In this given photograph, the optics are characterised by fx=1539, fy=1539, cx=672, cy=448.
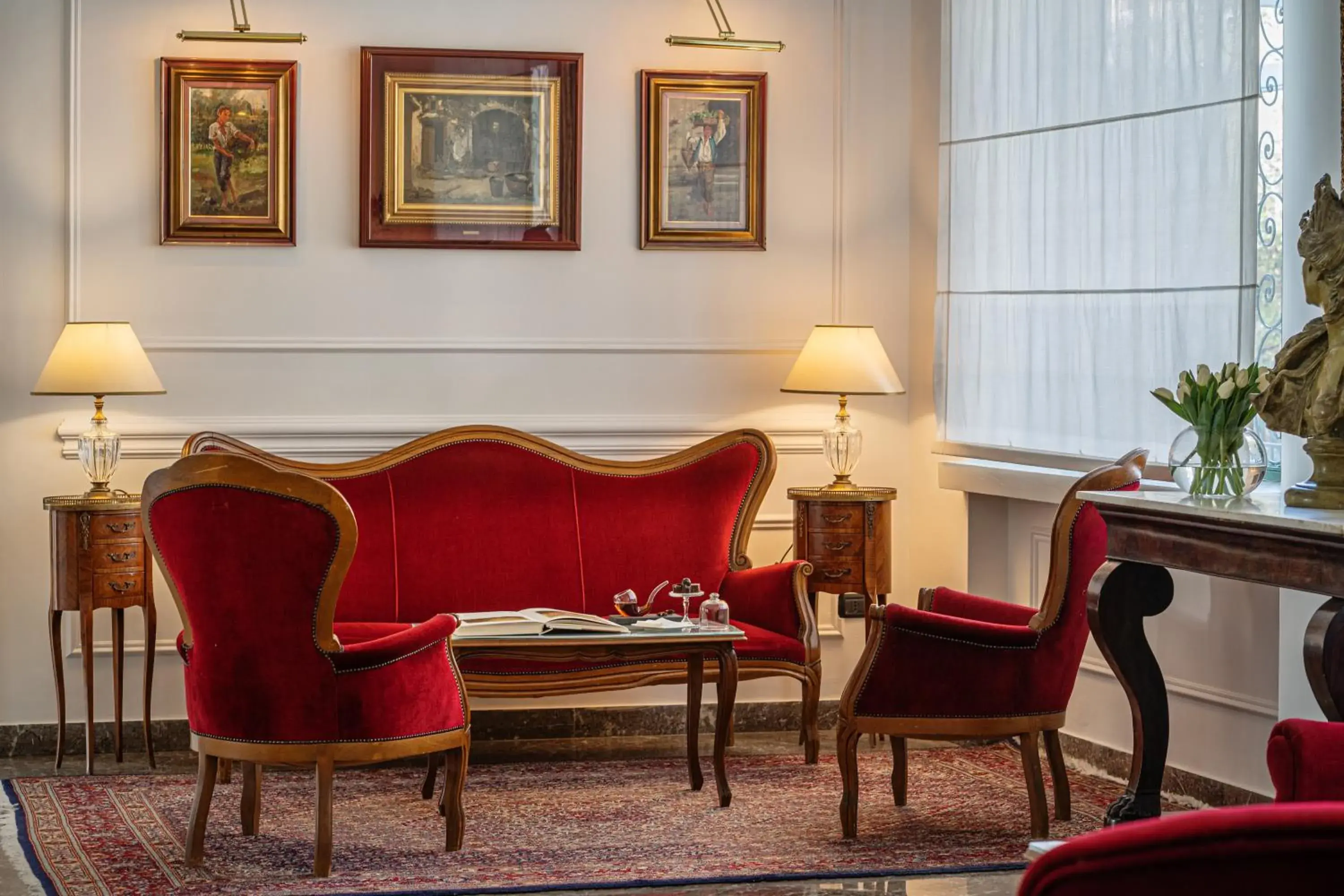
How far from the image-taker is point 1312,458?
3529 mm

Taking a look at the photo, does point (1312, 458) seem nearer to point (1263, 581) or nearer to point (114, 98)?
point (1263, 581)

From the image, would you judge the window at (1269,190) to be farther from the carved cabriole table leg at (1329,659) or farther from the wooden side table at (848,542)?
the wooden side table at (848,542)

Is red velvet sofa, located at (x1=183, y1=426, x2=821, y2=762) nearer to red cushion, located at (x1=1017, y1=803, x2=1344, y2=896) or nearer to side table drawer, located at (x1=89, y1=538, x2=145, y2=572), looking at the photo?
side table drawer, located at (x1=89, y1=538, x2=145, y2=572)

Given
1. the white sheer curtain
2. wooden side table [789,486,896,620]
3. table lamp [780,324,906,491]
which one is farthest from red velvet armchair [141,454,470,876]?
the white sheer curtain

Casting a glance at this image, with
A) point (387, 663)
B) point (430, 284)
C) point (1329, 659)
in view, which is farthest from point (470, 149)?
point (1329, 659)

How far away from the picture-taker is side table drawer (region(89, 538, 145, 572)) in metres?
5.14

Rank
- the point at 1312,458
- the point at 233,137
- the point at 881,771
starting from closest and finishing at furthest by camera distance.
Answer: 1. the point at 1312,458
2. the point at 881,771
3. the point at 233,137

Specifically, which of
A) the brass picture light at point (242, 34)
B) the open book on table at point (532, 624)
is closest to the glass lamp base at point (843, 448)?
the open book on table at point (532, 624)

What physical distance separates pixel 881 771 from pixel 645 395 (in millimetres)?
1696

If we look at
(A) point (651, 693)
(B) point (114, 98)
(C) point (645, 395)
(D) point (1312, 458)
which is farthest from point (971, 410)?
(B) point (114, 98)

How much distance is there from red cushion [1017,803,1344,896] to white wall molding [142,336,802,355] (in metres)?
4.58

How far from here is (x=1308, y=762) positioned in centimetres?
218

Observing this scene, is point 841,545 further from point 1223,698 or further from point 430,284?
point 430,284

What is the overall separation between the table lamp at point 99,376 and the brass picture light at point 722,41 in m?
2.17
